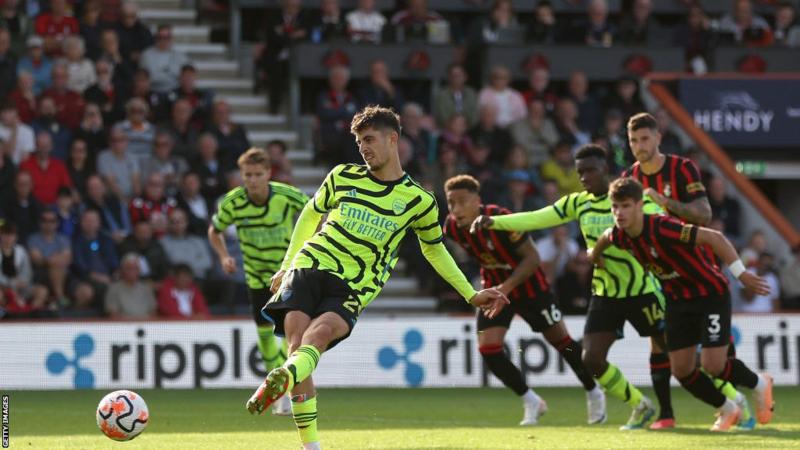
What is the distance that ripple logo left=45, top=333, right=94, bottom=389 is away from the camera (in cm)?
1706

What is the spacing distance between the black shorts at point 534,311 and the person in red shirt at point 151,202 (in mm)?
6985

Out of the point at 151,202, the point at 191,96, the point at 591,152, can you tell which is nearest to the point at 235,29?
the point at 191,96

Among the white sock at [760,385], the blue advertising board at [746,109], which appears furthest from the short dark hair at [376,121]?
the blue advertising board at [746,109]

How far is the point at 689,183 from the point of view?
1159 cm

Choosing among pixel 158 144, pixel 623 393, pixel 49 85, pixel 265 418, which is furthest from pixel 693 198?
pixel 49 85

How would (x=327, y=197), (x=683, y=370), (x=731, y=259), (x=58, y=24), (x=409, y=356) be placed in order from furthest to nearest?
(x=58, y=24), (x=409, y=356), (x=683, y=370), (x=731, y=259), (x=327, y=197)

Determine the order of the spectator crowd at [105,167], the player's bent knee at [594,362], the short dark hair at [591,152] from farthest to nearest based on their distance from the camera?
the spectator crowd at [105,167] < the player's bent knee at [594,362] < the short dark hair at [591,152]

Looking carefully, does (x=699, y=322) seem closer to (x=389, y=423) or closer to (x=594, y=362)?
(x=594, y=362)

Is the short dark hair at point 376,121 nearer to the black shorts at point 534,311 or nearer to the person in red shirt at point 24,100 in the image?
the black shorts at point 534,311

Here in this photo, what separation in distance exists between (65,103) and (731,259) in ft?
38.1

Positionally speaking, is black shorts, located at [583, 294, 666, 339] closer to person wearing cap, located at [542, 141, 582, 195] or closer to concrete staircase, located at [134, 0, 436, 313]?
person wearing cap, located at [542, 141, 582, 195]

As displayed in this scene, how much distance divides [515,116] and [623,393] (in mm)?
10047

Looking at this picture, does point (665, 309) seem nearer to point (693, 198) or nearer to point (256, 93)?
point (693, 198)

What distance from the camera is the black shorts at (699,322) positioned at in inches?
436
